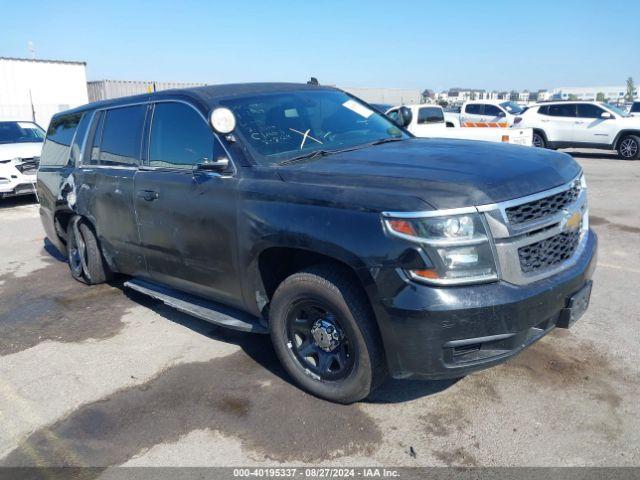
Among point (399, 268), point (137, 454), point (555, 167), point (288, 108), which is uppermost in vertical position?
point (288, 108)

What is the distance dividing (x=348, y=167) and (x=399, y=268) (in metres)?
0.82

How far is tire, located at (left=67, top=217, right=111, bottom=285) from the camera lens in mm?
5496

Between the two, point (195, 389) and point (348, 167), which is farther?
point (195, 389)

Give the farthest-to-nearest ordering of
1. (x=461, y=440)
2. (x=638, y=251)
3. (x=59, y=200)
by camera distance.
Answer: (x=638, y=251), (x=59, y=200), (x=461, y=440)

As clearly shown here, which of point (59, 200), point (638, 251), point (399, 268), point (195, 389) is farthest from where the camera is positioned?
point (638, 251)

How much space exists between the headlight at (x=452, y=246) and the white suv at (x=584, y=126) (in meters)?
15.5

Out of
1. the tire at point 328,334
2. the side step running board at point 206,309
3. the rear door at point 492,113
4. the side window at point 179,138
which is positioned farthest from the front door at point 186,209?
the rear door at point 492,113

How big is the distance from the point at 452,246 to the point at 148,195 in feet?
8.29

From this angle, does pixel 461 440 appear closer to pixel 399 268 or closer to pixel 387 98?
pixel 399 268

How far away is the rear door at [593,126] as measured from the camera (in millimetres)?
16297

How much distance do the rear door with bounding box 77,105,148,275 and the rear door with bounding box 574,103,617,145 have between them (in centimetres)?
1529

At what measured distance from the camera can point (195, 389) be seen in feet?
12.2

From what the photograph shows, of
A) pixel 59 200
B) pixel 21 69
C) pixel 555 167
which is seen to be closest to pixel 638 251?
pixel 555 167

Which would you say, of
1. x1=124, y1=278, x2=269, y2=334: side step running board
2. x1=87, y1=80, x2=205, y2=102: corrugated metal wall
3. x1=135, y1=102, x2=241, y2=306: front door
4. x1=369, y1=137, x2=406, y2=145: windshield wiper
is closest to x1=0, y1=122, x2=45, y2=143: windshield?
x1=124, y1=278, x2=269, y2=334: side step running board
